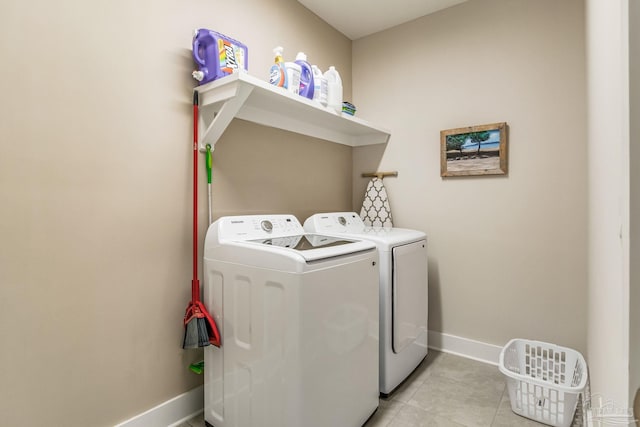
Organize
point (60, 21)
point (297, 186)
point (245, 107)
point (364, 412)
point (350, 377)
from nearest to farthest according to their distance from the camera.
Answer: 1. point (60, 21)
2. point (350, 377)
3. point (364, 412)
4. point (245, 107)
5. point (297, 186)

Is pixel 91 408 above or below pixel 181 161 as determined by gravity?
below

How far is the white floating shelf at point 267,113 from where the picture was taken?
1530 mm

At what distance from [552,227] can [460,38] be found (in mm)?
1480

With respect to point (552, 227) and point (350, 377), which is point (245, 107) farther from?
point (552, 227)

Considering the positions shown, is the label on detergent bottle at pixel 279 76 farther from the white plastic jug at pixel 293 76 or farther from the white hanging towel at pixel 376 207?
the white hanging towel at pixel 376 207

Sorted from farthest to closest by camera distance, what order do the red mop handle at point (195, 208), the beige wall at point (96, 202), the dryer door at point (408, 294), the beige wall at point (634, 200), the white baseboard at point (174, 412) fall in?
the dryer door at point (408, 294)
the red mop handle at point (195, 208)
the white baseboard at point (174, 412)
the beige wall at point (96, 202)
the beige wall at point (634, 200)

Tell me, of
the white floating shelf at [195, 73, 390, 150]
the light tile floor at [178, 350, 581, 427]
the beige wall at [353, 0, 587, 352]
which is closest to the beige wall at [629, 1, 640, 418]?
the white floating shelf at [195, 73, 390, 150]

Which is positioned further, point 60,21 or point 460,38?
point 460,38

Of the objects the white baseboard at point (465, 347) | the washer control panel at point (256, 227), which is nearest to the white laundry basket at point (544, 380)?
the white baseboard at point (465, 347)

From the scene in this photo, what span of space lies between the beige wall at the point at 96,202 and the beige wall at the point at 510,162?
4.68 feet

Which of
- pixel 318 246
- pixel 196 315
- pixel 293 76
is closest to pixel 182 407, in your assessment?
pixel 196 315

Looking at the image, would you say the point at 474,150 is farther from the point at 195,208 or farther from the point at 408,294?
the point at 195,208

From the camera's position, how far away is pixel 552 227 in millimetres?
2031

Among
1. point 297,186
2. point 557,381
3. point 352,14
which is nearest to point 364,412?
point 557,381
